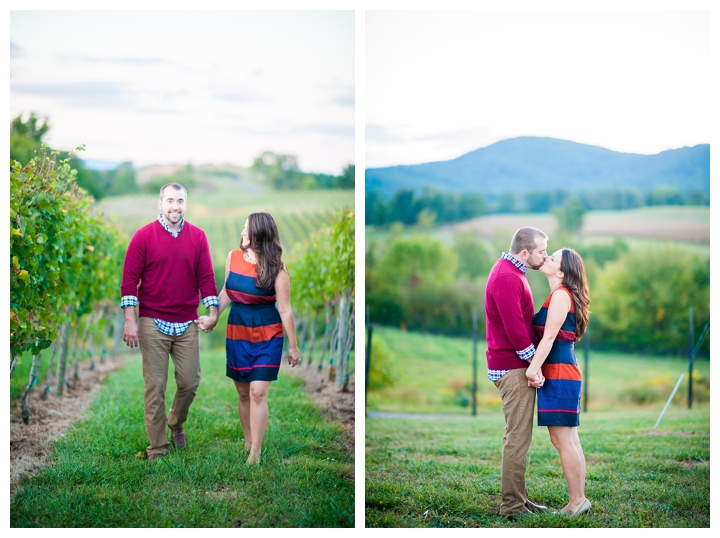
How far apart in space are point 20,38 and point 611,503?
12.4ft

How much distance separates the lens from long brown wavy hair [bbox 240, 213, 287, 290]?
10.2 ft

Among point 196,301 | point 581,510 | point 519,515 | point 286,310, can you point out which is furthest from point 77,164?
point 581,510

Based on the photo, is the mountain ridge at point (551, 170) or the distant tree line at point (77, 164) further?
the mountain ridge at point (551, 170)

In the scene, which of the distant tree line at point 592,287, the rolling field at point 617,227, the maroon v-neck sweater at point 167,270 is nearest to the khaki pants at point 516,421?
the maroon v-neck sweater at point 167,270

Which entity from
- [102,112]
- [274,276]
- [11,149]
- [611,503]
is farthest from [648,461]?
[11,149]

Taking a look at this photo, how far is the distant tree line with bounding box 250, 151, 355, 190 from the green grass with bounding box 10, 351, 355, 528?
1118 millimetres

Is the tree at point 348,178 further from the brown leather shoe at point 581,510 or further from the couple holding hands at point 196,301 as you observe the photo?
the brown leather shoe at point 581,510

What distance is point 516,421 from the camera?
296cm

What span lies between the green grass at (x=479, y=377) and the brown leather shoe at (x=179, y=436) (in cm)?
405

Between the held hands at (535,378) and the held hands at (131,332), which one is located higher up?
the held hands at (131,332)

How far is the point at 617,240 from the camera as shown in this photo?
27.9 ft

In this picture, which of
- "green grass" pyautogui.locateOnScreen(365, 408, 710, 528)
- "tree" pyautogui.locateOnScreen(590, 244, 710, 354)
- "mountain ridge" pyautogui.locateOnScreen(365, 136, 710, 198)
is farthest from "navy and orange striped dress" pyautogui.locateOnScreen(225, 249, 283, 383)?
"tree" pyautogui.locateOnScreen(590, 244, 710, 354)

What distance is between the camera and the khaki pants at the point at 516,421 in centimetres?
296

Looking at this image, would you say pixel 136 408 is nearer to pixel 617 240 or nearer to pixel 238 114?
pixel 238 114
